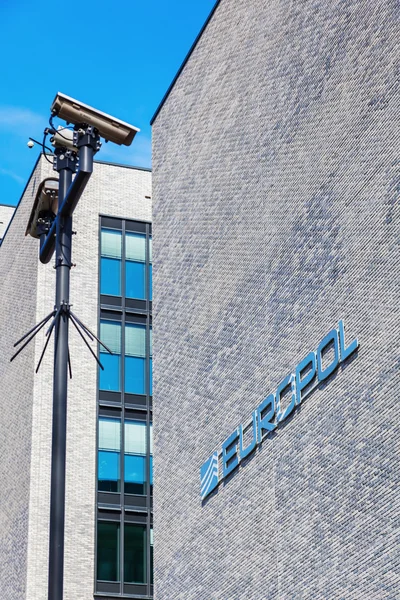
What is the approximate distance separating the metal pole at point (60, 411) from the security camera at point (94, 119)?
74cm

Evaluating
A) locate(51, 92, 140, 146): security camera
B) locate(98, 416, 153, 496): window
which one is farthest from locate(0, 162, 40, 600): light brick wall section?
locate(51, 92, 140, 146): security camera

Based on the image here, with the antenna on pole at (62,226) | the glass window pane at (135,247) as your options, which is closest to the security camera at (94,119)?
the antenna on pole at (62,226)

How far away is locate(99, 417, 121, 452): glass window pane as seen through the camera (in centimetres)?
3341

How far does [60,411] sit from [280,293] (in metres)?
9.04

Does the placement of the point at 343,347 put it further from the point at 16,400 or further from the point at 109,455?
the point at 16,400

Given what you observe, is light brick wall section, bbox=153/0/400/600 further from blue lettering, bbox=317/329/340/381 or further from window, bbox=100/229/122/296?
window, bbox=100/229/122/296

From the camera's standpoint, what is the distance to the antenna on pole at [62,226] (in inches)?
417

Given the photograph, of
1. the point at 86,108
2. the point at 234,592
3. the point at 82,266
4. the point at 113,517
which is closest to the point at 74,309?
the point at 82,266

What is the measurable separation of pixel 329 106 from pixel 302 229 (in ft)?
7.49

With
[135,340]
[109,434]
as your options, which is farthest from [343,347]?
[135,340]

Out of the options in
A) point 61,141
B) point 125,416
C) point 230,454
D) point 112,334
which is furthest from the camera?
point 112,334

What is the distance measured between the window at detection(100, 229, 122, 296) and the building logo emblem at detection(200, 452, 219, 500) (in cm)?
1454

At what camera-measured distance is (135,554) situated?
32719 millimetres

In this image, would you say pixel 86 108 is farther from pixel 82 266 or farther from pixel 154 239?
pixel 82 266
